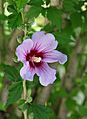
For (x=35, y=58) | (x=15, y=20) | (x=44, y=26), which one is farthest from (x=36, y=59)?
(x=44, y=26)

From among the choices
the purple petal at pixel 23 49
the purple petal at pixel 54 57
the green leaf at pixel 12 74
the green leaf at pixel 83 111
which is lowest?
the green leaf at pixel 83 111

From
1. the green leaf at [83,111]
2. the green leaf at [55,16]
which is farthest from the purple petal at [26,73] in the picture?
the green leaf at [83,111]

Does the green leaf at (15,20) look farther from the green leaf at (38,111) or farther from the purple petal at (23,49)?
the green leaf at (38,111)

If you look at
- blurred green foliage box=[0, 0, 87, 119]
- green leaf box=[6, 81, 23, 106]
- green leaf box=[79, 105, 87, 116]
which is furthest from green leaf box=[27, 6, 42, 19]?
green leaf box=[79, 105, 87, 116]

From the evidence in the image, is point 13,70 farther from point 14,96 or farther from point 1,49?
point 1,49

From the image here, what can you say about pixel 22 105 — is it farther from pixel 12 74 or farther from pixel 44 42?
pixel 44 42

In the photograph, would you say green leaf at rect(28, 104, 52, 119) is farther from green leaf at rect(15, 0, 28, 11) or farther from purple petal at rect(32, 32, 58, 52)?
green leaf at rect(15, 0, 28, 11)
